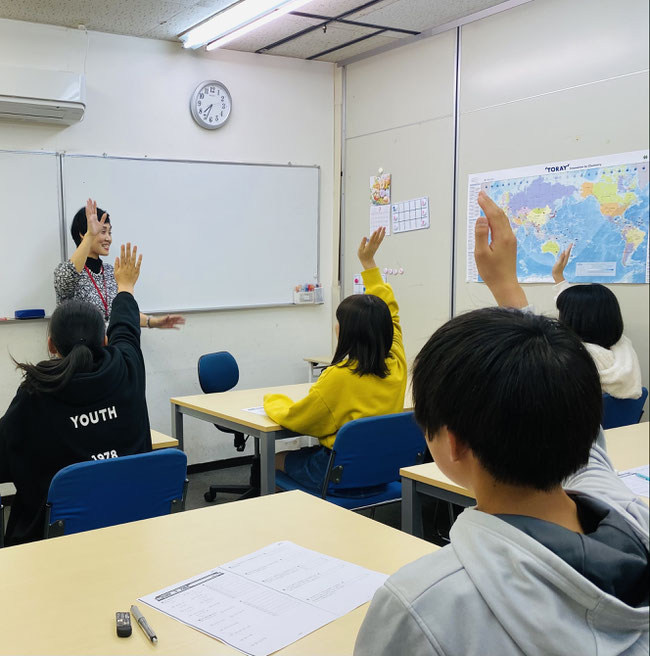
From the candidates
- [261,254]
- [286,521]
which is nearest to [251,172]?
[261,254]

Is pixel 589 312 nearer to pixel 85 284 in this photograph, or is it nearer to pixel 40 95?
pixel 85 284

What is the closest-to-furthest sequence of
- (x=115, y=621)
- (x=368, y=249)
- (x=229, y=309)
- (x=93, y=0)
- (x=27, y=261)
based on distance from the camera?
(x=115, y=621) → (x=368, y=249) → (x=93, y=0) → (x=27, y=261) → (x=229, y=309)

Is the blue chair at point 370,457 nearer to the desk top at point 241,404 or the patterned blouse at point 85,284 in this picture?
the desk top at point 241,404

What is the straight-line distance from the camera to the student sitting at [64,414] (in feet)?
6.57

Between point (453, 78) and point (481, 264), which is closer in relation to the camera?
point (481, 264)

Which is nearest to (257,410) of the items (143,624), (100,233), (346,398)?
(346,398)

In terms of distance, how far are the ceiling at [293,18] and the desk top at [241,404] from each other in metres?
1.93

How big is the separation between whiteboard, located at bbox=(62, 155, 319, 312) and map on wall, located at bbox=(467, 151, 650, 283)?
2.89 metres

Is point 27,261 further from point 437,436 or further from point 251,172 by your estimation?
point 437,436

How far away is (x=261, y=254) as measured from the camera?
468 cm

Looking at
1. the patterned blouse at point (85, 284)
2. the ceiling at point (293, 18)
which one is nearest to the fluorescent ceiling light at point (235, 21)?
the ceiling at point (293, 18)

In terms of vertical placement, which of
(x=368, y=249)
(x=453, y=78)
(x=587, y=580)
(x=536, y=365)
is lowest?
(x=587, y=580)

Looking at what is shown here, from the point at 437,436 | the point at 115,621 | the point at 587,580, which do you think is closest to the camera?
the point at 587,580

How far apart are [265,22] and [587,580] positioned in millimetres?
3681
